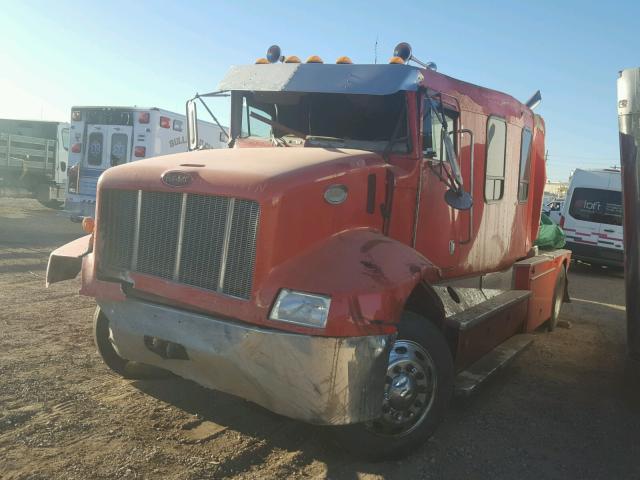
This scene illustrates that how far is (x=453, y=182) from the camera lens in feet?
14.5

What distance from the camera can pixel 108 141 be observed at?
48.4ft

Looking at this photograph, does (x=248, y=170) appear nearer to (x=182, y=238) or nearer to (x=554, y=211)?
(x=182, y=238)

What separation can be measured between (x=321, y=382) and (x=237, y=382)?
532mm

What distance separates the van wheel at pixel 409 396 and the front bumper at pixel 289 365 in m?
0.31

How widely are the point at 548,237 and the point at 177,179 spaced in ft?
21.9

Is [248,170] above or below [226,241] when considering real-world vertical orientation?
above

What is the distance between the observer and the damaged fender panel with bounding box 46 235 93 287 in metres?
4.31

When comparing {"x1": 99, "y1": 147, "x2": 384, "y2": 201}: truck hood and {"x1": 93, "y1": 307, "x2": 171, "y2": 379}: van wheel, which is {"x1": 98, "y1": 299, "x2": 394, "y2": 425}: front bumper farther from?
{"x1": 93, "y1": 307, "x2": 171, "y2": 379}: van wheel

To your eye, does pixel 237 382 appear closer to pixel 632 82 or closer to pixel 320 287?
pixel 320 287

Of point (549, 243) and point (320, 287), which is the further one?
point (549, 243)

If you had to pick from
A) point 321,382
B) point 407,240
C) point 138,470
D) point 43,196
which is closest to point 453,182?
point 407,240

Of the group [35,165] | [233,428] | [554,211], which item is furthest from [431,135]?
[35,165]

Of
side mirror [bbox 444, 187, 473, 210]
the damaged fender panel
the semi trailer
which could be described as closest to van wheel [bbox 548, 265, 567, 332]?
side mirror [bbox 444, 187, 473, 210]

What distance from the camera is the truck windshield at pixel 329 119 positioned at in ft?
14.3
